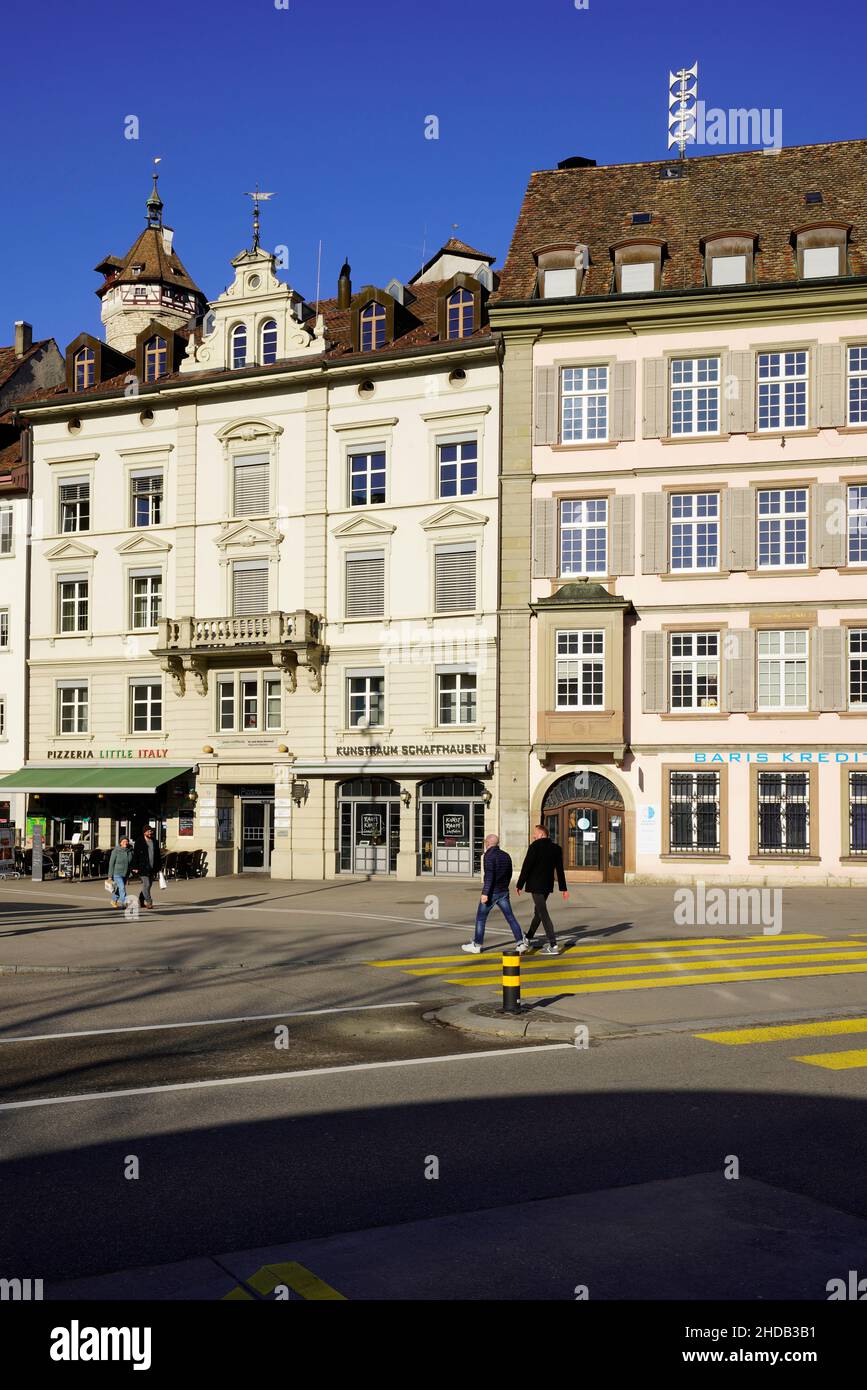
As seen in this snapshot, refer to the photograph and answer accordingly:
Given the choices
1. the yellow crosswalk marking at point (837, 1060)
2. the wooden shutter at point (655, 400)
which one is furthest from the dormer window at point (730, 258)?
the yellow crosswalk marking at point (837, 1060)

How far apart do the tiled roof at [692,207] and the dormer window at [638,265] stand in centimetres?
37

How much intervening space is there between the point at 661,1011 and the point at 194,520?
94.3 ft

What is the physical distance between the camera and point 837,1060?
448 inches

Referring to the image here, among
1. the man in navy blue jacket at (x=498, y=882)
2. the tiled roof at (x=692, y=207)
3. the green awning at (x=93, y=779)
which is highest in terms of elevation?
the tiled roof at (x=692, y=207)

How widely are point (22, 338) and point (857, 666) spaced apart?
3491cm

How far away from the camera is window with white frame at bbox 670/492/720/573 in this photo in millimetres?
34188

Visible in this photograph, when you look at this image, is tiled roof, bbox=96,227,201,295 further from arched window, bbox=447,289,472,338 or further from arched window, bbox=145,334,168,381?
arched window, bbox=447,289,472,338

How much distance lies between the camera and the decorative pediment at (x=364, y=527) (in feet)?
122

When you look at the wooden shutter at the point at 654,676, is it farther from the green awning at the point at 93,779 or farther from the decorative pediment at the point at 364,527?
the green awning at the point at 93,779

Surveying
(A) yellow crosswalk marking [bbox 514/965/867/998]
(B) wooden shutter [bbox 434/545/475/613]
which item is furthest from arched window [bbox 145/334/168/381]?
(A) yellow crosswalk marking [bbox 514/965/867/998]

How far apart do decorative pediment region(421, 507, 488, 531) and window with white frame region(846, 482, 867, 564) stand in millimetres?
9431

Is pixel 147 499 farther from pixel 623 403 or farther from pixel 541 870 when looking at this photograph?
pixel 541 870

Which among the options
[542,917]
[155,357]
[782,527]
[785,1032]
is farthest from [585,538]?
[785,1032]

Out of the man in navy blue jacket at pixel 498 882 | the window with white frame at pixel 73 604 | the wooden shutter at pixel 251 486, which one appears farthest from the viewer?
the window with white frame at pixel 73 604
